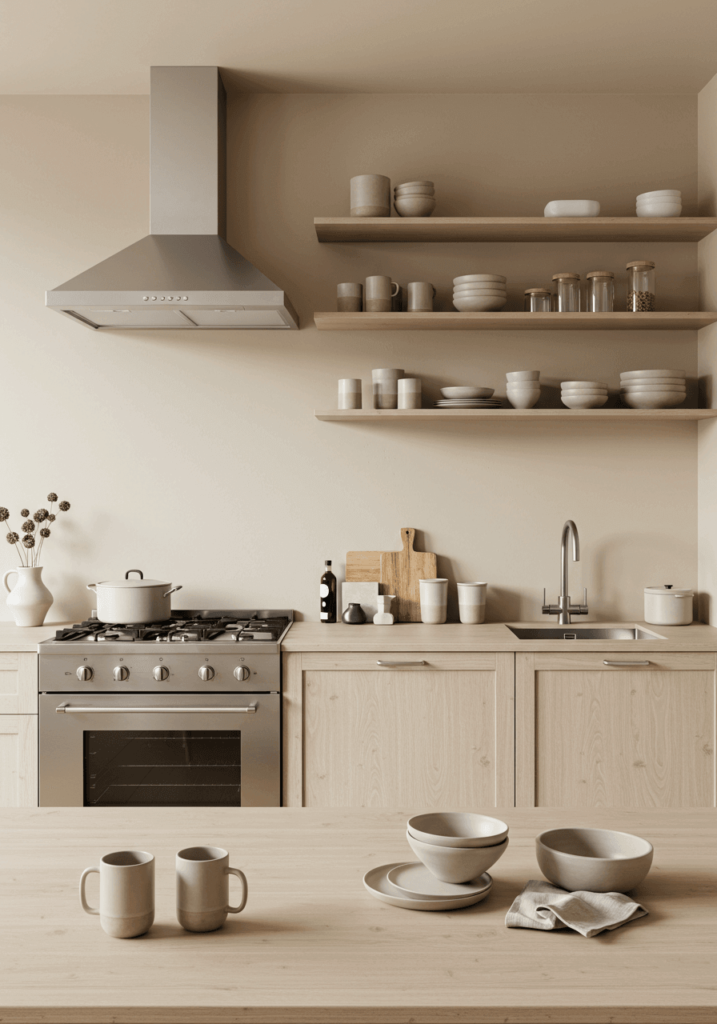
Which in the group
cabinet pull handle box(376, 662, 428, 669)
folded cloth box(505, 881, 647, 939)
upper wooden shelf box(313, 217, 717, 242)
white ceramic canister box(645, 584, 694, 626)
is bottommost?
folded cloth box(505, 881, 647, 939)

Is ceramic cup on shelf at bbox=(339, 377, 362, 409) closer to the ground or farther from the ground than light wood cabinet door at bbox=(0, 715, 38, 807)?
farther from the ground

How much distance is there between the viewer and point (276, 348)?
3463 mm

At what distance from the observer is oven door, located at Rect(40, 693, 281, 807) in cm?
286

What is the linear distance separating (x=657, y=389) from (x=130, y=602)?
210cm

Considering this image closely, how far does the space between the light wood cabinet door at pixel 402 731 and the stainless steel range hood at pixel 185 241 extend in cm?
131

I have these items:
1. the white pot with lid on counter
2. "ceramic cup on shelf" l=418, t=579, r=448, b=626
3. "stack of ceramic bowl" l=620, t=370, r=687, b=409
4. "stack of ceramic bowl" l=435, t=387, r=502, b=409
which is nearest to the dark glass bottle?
"ceramic cup on shelf" l=418, t=579, r=448, b=626

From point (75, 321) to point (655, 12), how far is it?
236 centimetres

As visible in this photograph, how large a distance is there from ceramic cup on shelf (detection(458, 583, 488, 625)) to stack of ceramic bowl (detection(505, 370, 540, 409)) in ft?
2.35

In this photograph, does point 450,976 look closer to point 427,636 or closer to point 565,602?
point 427,636

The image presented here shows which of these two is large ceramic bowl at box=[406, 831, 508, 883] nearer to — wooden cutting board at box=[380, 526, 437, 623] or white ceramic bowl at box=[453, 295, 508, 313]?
wooden cutting board at box=[380, 526, 437, 623]

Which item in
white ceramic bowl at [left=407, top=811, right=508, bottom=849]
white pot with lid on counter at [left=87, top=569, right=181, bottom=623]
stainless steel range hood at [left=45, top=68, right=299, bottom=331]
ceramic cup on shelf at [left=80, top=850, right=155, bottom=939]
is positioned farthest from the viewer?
white pot with lid on counter at [left=87, top=569, right=181, bottom=623]

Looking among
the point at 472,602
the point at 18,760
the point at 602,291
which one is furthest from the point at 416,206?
the point at 18,760

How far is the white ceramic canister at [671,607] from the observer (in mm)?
3242

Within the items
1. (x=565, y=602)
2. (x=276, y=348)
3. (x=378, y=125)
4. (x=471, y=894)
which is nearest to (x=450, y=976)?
(x=471, y=894)
